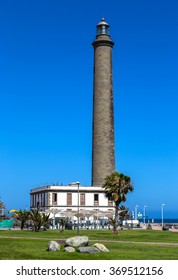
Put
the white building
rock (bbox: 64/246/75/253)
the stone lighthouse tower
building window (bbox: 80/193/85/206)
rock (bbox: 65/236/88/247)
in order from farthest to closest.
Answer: the stone lighthouse tower < building window (bbox: 80/193/85/206) < the white building < rock (bbox: 65/236/88/247) < rock (bbox: 64/246/75/253)

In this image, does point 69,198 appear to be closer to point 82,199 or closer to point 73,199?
point 73,199

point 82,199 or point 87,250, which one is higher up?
point 82,199

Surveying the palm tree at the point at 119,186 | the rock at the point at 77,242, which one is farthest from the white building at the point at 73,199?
the rock at the point at 77,242

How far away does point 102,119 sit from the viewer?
93.2 meters

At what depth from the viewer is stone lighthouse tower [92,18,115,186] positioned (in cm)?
9256

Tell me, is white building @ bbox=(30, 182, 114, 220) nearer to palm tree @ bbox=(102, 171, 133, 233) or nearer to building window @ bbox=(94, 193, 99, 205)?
building window @ bbox=(94, 193, 99, 205)

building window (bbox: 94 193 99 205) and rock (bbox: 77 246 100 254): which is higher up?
building window (bbox: 94 193 99 205)

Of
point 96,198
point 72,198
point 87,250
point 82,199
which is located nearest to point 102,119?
point 96,198

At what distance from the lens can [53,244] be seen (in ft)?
99.3

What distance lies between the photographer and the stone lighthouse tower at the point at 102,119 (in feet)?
304

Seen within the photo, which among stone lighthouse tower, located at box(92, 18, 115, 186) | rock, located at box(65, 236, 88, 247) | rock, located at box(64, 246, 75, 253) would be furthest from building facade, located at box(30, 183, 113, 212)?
rock, located at box(64, 246, 75, 253)

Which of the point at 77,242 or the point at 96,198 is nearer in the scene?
the point at 77,242

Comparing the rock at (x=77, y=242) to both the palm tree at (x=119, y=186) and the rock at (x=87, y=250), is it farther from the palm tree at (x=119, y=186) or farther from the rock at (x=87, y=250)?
the palm tree at (x=119, y=186)
